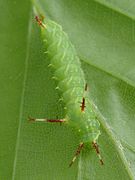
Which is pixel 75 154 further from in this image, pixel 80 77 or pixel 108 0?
pixel 108 0

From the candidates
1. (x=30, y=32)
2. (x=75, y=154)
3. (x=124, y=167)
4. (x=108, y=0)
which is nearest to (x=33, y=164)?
(x=75, y=154)

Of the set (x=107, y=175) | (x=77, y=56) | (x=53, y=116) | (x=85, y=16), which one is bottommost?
(x=107, y=175)

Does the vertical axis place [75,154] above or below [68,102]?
below
